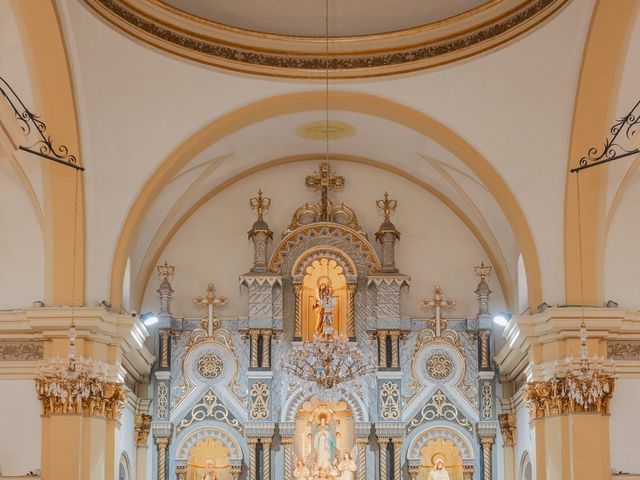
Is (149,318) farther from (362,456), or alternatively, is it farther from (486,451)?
(486,451)

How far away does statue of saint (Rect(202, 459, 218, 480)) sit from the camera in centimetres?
1816

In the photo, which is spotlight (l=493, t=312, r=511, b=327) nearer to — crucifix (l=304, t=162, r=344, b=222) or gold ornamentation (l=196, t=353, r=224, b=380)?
crucifix (l=304, t=162, r=344, b=222)

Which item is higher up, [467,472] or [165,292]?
[165,292]

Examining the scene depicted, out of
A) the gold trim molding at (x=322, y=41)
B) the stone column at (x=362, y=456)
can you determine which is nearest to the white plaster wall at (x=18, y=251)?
the gold trim molding at (x=322, y=41)

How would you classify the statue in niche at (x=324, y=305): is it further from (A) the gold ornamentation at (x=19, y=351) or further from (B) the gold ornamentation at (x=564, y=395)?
(A) the gold ornamentation at (x=19, y=351)

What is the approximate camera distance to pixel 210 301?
61.8 feet

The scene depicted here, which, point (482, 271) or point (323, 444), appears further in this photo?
point (482, 271)

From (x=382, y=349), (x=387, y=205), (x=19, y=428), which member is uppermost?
(x=387, y=205)

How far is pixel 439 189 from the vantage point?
18.9 metres

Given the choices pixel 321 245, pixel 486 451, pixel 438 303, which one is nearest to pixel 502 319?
pixel 438 303

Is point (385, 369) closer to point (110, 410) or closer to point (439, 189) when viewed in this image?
point (439, 189)

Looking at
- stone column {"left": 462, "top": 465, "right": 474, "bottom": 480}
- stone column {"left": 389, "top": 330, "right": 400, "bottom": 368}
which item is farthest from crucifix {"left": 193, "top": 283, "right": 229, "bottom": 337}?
stone column {"left": 462, "top": 465, "right": 474, "bottom": 480}

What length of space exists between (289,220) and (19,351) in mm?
5375

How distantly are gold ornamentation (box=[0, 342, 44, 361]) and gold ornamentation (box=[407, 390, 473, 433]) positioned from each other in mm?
6014
